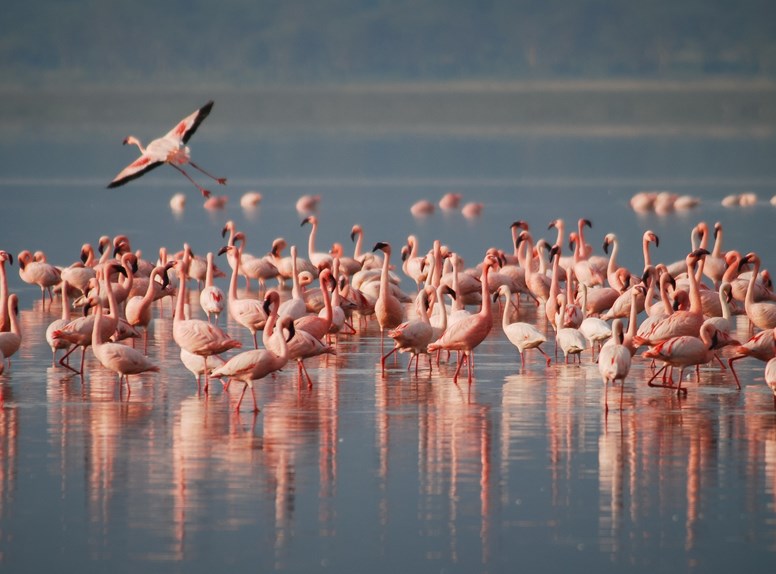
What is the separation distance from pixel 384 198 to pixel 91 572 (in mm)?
29341

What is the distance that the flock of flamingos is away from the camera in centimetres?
1084

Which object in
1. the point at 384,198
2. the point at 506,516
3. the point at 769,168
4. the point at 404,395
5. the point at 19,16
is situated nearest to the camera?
the point at 506,516

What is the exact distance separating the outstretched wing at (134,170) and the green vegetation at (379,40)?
11647cm

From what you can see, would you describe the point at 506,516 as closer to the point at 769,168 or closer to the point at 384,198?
the point at 384,198

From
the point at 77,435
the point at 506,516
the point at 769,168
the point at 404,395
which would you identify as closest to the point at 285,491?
the point at 506,516

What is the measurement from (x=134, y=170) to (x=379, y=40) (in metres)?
126

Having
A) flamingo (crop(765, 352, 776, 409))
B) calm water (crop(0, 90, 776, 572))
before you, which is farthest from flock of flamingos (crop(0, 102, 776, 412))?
calm water (crop(0, 90, 776, 572))

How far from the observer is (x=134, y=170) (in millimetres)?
15438

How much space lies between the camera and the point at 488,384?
1147 cm

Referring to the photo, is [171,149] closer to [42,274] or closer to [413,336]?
[42,274]

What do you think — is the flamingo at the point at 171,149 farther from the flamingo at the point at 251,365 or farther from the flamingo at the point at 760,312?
the flamingo at the point at 251,365


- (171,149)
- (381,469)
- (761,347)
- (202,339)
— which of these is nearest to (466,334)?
(202,339)

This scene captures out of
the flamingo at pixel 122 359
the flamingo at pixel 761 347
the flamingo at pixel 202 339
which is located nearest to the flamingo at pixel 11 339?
the flamingo at pixel 122 359

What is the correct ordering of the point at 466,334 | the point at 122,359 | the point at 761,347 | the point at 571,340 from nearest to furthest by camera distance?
the point at 122,359 < the point at 761,347 < the point at 466,334 < the point at 571,340
